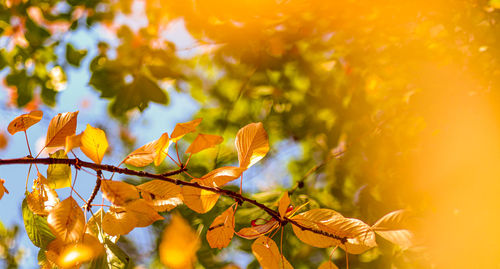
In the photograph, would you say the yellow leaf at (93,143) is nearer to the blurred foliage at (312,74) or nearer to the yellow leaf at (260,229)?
the yellow leaf at (260,229)

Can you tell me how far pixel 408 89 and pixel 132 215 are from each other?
1068 mm

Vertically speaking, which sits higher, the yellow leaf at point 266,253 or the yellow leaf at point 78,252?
the yellow leaf at point 78,252

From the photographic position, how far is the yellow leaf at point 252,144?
38 cm

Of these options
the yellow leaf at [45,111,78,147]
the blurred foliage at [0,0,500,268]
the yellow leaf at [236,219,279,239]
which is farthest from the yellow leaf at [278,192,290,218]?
the blurred foliage at [0,0,500,268]

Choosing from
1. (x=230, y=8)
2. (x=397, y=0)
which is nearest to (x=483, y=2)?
(x=397, y=0)

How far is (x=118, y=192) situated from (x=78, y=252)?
0.33 feet

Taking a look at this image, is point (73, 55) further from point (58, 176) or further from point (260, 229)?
point (260, 229)

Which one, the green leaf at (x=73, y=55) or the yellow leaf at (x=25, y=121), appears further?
the green leaf at (x=73, y=55)

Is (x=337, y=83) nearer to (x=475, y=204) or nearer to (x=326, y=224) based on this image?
(x=475, y=204)

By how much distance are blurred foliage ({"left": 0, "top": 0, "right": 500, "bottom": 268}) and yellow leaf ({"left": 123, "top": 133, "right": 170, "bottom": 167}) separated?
0.42m

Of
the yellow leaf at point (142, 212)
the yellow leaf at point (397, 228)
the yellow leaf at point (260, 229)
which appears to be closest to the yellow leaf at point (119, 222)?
the yellow leaf at point (142, 212)

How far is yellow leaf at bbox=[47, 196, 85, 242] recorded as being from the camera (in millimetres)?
307

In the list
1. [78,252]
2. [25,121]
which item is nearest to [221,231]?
[78,252]

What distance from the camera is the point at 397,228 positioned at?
37 cm
